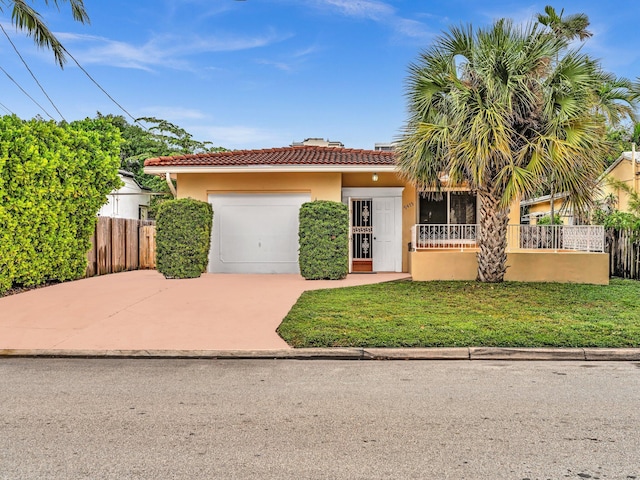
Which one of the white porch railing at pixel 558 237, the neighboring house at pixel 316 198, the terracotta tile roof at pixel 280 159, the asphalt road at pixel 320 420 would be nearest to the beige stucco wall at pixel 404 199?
the neighboring house at pixel 316 198

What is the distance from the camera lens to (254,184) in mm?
15289

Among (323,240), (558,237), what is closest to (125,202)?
(323,240)

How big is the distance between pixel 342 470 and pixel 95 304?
7957 millimetres

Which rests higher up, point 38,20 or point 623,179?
point 38,20

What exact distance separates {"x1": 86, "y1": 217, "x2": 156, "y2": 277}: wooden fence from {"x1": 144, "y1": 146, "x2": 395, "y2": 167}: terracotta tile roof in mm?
2635

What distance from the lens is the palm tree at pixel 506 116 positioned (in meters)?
10.7

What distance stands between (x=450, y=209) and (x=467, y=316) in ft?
28.0

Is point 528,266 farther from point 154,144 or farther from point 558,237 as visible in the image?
point 154,144

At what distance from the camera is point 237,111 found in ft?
78.3

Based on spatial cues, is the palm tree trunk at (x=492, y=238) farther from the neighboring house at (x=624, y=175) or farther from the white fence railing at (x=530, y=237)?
the neighboring house at (x=624, y=175)

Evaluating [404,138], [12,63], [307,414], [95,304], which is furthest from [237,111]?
[307,414]

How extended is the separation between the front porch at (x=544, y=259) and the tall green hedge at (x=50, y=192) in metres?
8.95

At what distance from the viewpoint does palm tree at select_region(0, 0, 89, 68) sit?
14.2m

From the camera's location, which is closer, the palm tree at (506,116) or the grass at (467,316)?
the grass at (467,316)
